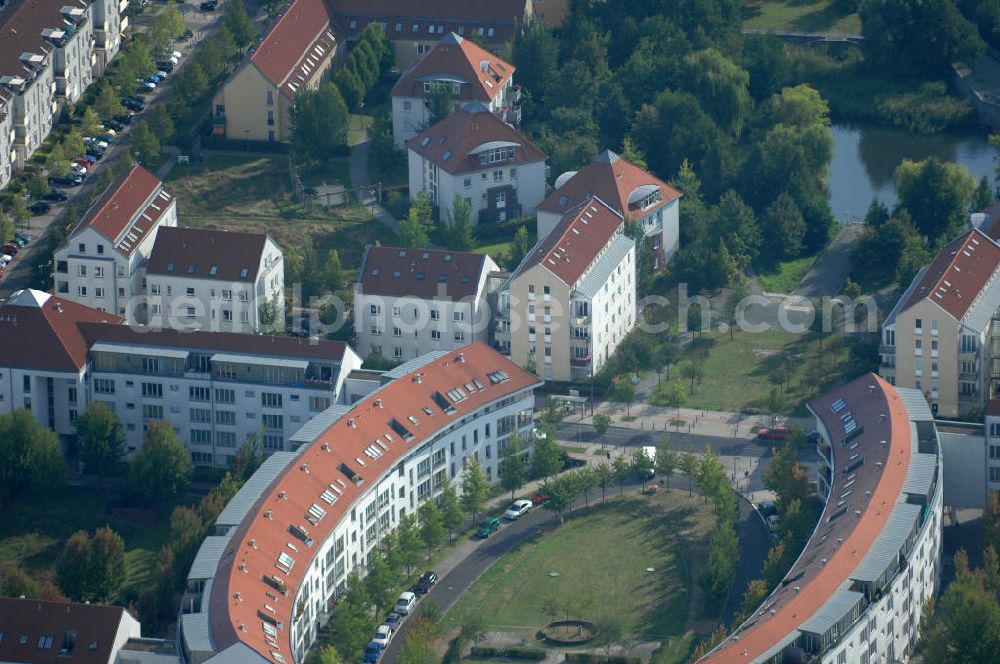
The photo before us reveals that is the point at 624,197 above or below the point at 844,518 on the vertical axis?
above

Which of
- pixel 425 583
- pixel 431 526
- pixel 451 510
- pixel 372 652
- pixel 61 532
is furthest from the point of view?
pixel 61 532

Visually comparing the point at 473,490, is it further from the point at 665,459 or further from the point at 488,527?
the point at 665,459

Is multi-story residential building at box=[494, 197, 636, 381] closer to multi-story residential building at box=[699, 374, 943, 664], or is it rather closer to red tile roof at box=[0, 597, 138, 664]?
multi-story residential building at box=[699, 374, 943, 664]

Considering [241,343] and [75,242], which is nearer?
[241,343]

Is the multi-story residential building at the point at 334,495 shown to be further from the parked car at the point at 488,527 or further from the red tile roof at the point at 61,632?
the red tile roof at the point at 61,632

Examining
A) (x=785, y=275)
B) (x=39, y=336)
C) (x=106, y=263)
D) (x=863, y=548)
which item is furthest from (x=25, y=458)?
(x=785, y=275)

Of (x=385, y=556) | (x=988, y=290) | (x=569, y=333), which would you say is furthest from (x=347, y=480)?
(x=988, y=290)

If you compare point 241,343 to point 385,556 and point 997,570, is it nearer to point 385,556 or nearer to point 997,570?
point 385,556
